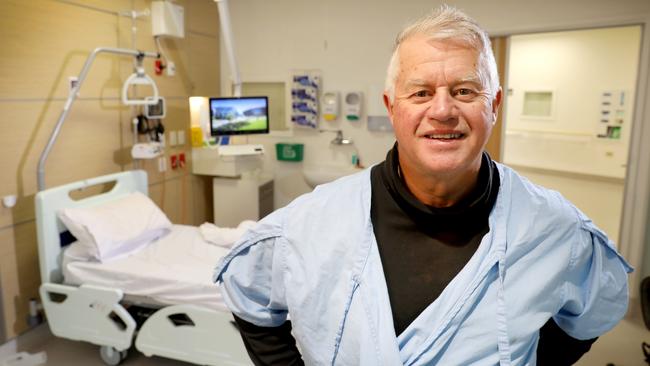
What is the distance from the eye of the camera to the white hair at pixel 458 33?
0.94 meters

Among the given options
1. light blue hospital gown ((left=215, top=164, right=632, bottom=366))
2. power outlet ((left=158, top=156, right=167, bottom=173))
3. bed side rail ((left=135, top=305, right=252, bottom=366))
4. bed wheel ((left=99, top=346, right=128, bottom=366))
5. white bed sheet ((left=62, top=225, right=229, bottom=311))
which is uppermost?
light blue hospital gown ((left=215, top=164, right=632, bottom=366))

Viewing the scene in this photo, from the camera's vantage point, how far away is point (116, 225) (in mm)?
2801

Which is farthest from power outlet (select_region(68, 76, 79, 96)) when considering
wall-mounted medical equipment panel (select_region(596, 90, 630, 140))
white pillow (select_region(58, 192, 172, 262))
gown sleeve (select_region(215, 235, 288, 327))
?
wall-mounted medical equipment panel (select_region(596, 90, 630, 140))

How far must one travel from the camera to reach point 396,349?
885 mm

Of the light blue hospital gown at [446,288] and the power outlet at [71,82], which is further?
the power outlet at [71,82]

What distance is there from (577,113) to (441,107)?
5.52m

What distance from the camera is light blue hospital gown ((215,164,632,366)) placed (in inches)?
35.6

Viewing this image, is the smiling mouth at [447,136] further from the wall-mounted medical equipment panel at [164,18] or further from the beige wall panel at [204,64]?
the beige wall panel at [204,64]

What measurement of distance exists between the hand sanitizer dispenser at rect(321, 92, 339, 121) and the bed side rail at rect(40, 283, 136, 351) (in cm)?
246

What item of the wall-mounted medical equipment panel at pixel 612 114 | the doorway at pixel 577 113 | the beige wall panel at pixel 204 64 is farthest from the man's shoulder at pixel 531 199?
the wall-mounted medical equipment panel at pixel 612 114

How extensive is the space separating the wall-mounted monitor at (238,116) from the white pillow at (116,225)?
894mm

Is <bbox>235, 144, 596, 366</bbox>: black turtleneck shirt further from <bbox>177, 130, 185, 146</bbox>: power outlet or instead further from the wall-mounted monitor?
<bbox>177, 130, 185, 146</bbox>: power outlet


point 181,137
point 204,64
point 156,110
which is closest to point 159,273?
point 156,110

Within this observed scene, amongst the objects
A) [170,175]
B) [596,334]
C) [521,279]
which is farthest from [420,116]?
[170,175]
